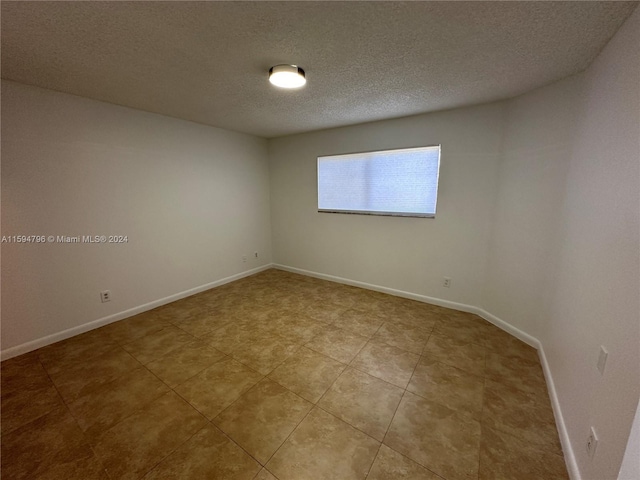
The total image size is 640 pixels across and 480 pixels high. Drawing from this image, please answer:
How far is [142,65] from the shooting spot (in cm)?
175

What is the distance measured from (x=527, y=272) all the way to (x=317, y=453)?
2430 mm

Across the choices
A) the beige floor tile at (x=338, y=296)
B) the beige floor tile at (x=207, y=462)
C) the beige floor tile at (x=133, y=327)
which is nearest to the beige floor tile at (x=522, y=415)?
the beige floor tile at (x=207, y=462)

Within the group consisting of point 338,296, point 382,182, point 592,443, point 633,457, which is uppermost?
point 382,182

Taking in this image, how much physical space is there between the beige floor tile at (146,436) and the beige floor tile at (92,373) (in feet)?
1.83

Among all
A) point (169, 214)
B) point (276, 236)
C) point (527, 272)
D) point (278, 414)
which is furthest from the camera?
point (276, 236)

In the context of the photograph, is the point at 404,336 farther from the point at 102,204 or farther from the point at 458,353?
the point at 102,204

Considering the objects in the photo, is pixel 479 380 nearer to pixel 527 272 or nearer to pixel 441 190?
pixel 527 272

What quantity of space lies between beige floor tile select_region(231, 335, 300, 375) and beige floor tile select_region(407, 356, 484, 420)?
1.10 metres

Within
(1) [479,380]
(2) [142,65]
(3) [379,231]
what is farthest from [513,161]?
(2) [142,65]

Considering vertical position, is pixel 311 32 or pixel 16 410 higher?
pixel 311 32

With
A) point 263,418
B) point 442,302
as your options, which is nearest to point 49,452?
point 263,418

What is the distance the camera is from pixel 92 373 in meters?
1.98

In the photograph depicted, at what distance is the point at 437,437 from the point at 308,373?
3.20 feet

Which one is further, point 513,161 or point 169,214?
point 169,214
